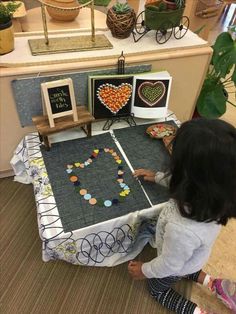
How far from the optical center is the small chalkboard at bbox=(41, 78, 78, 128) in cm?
115

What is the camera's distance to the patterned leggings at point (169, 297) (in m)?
1.13

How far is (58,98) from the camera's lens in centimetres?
118

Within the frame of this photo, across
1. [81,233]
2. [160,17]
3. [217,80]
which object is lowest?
[81,233]

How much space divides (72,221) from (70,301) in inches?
17.5

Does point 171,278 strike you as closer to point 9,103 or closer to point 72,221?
point 72,221

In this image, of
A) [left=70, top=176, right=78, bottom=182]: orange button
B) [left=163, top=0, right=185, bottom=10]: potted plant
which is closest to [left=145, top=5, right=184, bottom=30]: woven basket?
[left=163, top=0, right=185, bottom=10]: potted plant

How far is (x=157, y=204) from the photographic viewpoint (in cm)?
107

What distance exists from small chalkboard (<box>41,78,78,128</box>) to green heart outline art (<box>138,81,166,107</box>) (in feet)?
1.11

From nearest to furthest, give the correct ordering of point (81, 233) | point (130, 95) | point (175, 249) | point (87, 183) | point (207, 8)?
1. point (175, 249)
2. point (81, 233)
3. point (87, 183)
4. point (130, 95)
5. point (207, 8)

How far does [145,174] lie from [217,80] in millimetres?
910

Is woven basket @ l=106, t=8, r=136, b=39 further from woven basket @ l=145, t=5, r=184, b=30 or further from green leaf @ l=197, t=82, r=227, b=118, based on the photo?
green leaf @ l=197, t=82, r=227, b=118

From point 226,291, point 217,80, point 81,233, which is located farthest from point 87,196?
point 217,80

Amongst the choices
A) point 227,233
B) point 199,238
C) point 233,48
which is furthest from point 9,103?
point 227,233

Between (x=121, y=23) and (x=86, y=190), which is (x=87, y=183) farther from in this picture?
(x=121, y=23)
